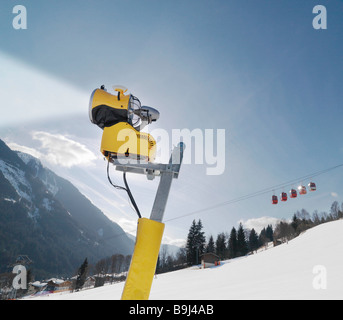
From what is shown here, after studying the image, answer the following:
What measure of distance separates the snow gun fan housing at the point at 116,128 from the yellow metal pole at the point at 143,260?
638 mm

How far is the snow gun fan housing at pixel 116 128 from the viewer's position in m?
1.83

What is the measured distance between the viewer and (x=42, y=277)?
131750 mm

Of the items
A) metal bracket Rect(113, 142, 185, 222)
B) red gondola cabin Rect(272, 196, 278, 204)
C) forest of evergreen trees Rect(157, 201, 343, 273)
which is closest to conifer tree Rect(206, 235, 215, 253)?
forest of evergreen trees Rect(157, 201, 343, 273)

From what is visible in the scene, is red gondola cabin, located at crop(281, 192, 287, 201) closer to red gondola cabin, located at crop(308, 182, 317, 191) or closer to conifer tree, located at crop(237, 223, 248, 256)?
red gondola cabin, located at crop(308, 182, 317, 191)

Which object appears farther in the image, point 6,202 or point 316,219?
point 6,202

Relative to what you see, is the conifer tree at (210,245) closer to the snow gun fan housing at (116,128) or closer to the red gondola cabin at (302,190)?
the red gondola cabin at (302,190)

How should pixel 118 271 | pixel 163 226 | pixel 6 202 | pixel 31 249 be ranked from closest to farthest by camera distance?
1. pixel 163 226
2. pixel 118 271
3. pixel 31 249
4. pixel 6 202

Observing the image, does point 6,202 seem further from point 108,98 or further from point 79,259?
point 108,98

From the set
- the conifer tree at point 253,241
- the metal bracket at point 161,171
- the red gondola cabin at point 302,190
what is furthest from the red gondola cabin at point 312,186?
the conifer tree at point 253,241

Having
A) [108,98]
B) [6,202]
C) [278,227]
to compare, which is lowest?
[108,98]
